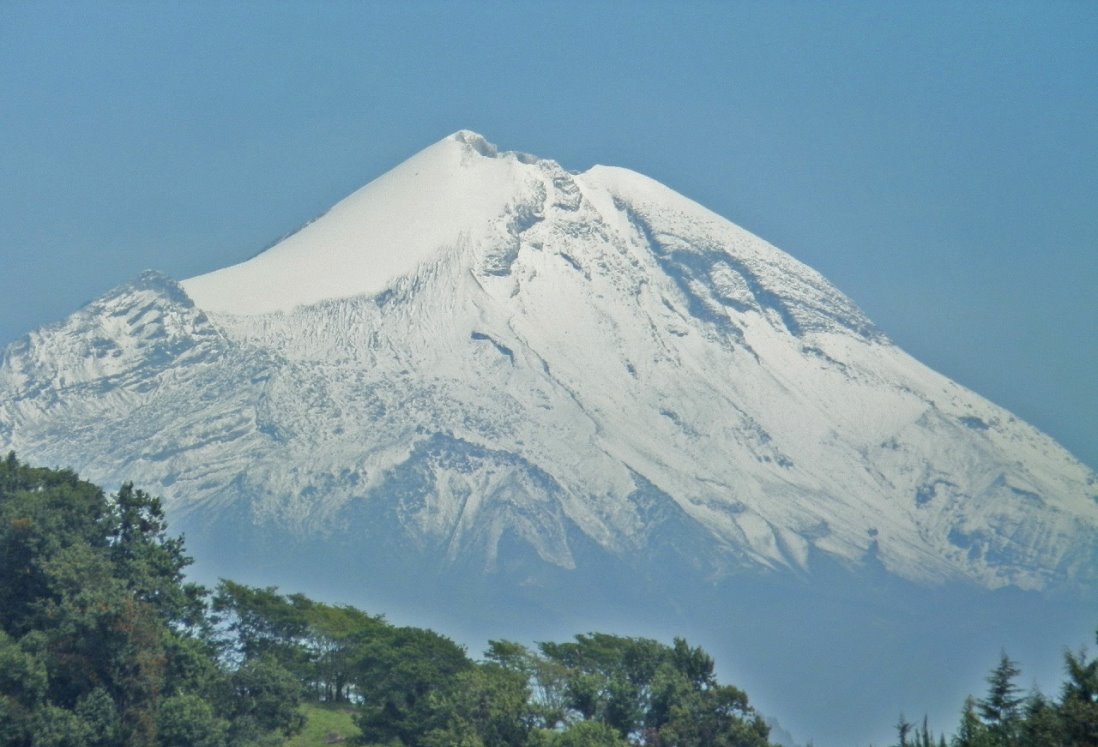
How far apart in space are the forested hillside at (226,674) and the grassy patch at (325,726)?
44 cm

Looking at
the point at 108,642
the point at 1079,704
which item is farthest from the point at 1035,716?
the point at 108,642

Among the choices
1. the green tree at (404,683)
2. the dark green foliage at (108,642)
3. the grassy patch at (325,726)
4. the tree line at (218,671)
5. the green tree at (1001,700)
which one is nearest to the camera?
the green tree at (1001,700)

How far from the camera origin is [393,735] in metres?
75.3

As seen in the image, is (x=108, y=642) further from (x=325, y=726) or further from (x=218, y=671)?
(x=325, y=726)

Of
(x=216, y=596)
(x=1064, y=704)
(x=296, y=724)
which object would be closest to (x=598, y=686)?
(x=296, y=724)

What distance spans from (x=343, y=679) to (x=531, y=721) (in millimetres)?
17432

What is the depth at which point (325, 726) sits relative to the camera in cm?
7850

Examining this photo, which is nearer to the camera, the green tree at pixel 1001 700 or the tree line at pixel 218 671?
the green tree at pixel 1001 700

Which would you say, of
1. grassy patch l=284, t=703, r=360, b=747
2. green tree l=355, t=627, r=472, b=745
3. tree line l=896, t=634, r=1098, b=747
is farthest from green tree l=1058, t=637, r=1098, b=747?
grassy patch l=284, t=703, r=360, b=747

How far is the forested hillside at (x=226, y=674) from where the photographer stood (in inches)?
2571

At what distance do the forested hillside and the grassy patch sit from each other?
17.3 inches

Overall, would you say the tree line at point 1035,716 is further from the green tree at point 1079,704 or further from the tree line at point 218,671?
the tree line at point 218,671

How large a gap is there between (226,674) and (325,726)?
753 cm

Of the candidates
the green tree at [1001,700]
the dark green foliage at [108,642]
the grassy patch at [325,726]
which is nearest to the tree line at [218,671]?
the dark green foliage at [108,642]
